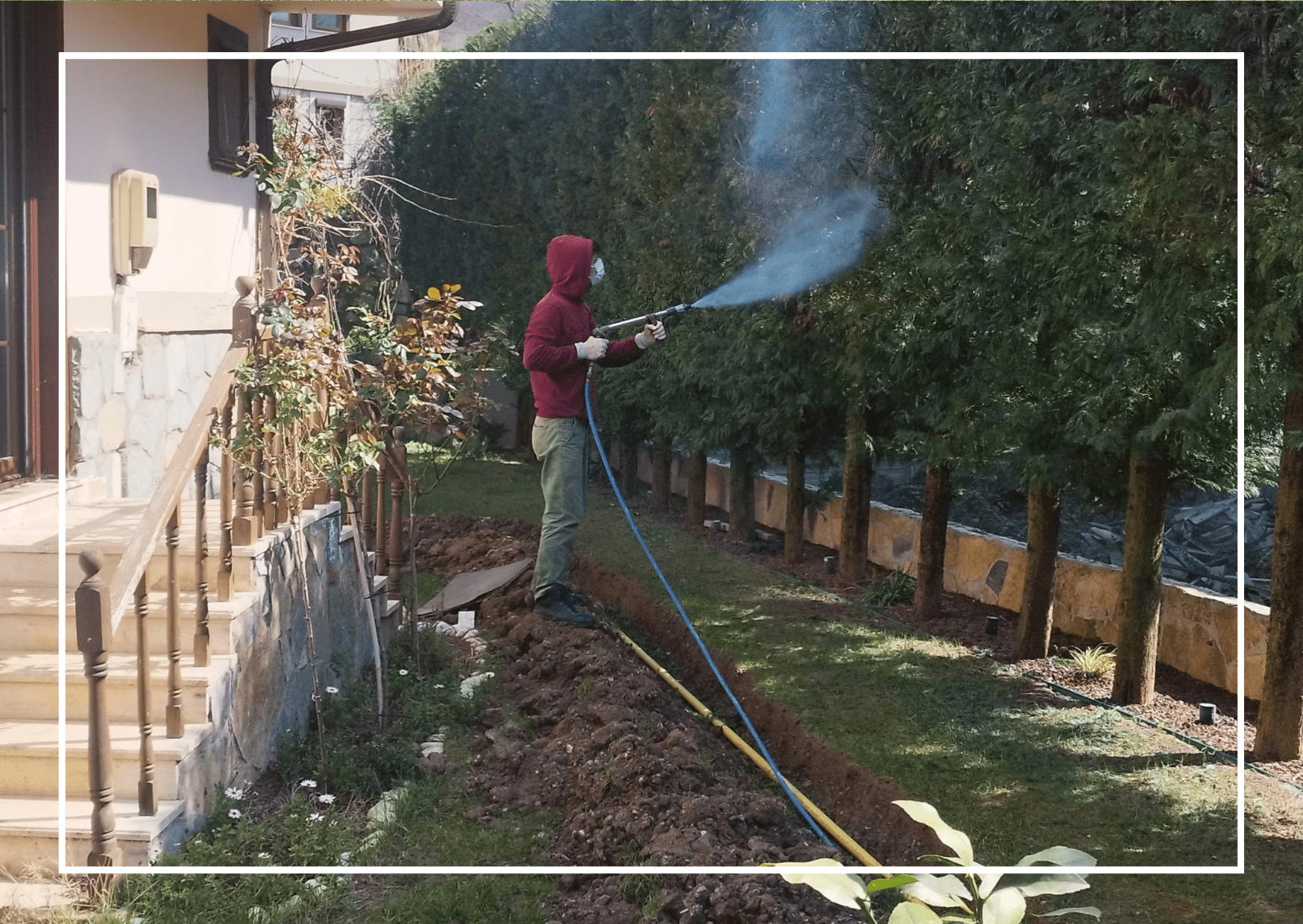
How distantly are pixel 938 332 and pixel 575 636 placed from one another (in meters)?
2.21

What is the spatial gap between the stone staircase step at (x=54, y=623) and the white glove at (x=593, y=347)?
4.79 feet

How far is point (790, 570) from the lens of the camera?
6.15 meters

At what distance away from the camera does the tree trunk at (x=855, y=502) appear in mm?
6254

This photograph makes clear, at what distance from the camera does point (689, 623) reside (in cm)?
509

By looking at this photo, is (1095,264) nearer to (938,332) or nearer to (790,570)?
(938,332)

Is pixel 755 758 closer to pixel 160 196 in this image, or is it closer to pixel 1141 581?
pixel 1141 581

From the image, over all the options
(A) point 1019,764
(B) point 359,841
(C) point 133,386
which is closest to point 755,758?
(A) point 1019,764

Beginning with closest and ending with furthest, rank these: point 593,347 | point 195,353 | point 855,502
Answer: point 593,347 → point 195,353 → point 855,502

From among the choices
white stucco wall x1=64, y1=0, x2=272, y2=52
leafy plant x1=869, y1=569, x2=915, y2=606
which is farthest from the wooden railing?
leafy plant x1=869, y1=569, x2=915, y2=606

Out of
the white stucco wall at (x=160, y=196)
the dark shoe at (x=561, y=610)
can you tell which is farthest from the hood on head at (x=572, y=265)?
the dark shoe at (x=561, y=610)

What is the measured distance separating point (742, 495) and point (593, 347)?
3.16 meters

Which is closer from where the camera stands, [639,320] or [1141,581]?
[639,320]

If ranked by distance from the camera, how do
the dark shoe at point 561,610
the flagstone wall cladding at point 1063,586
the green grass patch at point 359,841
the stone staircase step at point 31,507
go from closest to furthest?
1. the green grass patch at point 359,841
2. the stone staircase step at point 31,507
3. the flagstone wall cladding at point 1063,586
4. the dark shoe at point 561,610

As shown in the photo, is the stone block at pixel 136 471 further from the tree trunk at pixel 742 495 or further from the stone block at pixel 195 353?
the tree trunk at pixel 742 495
